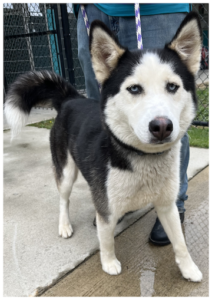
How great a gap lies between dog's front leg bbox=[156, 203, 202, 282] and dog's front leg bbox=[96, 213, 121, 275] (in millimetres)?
354

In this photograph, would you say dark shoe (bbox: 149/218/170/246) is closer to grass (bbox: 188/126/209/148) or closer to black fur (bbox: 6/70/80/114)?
black fur (bbox: 6/70/80/114)

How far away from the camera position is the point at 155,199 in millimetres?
1664

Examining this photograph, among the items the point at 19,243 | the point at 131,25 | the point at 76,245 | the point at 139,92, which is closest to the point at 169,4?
the point at 131,25

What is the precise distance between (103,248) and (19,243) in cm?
73

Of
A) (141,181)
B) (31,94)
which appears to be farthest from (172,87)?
(31,94)

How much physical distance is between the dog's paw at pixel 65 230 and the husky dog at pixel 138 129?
1.43 ft

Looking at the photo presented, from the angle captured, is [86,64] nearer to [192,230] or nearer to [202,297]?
[192,230]

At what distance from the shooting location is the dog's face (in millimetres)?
1285

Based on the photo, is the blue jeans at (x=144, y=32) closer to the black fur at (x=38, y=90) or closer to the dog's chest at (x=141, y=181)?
the black fur at (x=38, y=90)

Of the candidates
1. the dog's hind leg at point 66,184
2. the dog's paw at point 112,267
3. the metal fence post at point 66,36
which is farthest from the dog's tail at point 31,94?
the metal fence post at point 66,36

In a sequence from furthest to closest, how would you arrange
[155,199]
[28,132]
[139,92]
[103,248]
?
[28,132]
[103,248]
[155,199]
[139,92]

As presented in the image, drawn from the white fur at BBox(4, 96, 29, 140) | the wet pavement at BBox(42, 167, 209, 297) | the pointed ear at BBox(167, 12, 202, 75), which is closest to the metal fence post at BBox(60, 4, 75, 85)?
the white fur at BBox(4, 96, 29, 140)

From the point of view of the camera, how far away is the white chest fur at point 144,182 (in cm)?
158

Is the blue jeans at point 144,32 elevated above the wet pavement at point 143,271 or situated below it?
above
